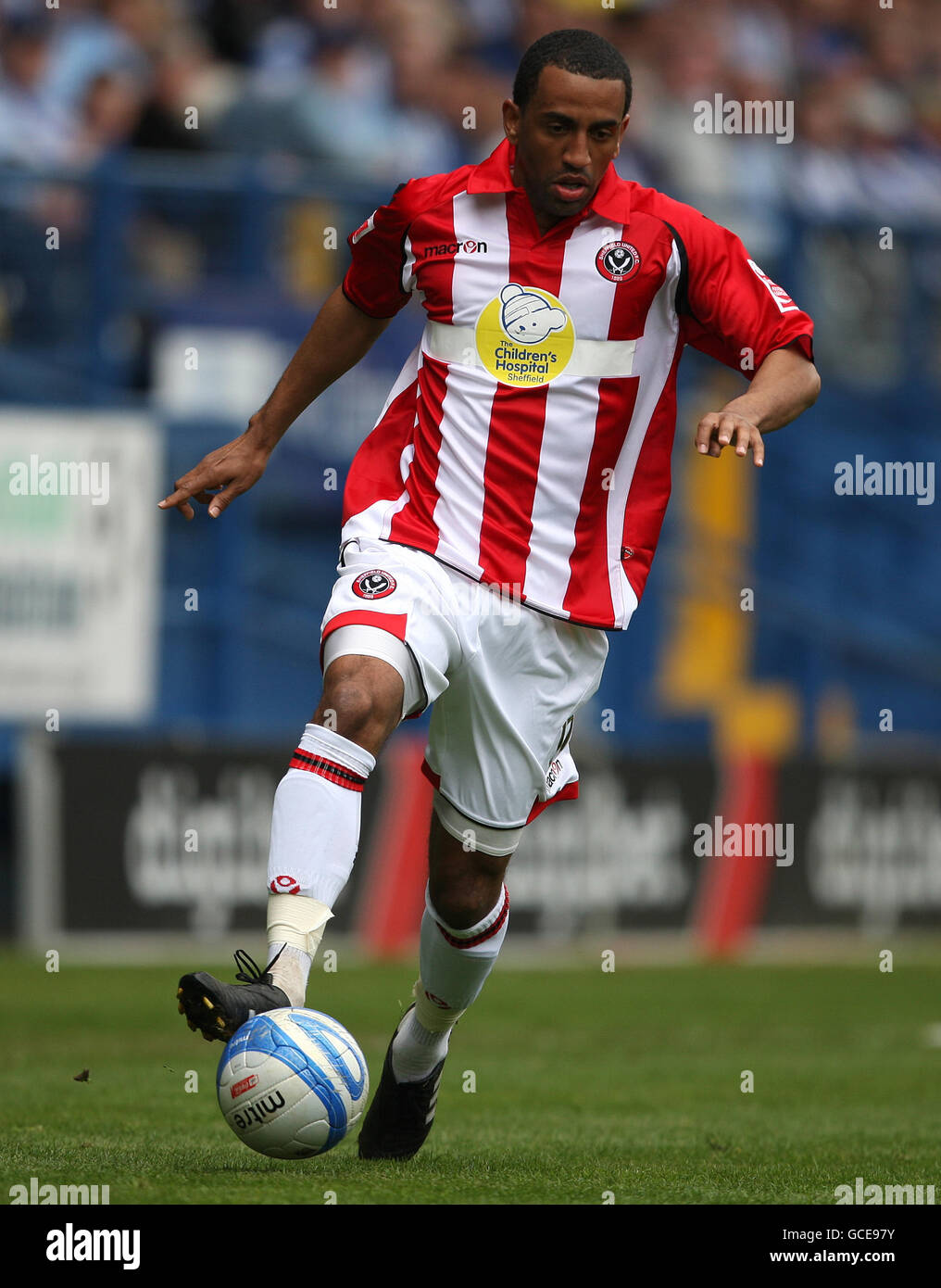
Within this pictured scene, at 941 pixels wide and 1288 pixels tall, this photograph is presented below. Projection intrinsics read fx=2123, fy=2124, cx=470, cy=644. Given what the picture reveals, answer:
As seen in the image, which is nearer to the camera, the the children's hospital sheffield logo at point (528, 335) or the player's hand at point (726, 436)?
the player's hand at point (726, 436)

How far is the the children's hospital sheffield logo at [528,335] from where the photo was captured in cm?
524

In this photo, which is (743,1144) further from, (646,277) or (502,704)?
(646,277)

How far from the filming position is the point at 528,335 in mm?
5250

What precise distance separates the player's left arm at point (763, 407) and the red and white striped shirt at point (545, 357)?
6 cm

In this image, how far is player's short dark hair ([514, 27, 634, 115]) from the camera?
501 cm

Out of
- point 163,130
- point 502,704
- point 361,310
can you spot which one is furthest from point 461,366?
point 163,130

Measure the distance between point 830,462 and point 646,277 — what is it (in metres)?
9.93

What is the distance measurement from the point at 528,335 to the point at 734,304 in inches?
20.1

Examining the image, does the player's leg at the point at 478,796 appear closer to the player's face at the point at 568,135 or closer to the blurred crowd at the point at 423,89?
the player's face at the point at 568,135

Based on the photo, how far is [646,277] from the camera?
5219mm

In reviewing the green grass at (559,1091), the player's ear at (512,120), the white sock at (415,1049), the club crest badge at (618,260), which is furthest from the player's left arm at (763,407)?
the white sock at (415,1049)

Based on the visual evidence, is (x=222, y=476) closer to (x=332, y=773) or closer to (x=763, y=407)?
(x=332, y=773)

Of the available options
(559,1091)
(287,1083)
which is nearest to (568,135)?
(287,1083)

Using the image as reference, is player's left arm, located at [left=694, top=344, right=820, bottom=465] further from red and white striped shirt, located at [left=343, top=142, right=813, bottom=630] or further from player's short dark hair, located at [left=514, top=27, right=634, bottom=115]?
player's short dark hair, located at [left=514, top=27, right=634, bottom=115]
